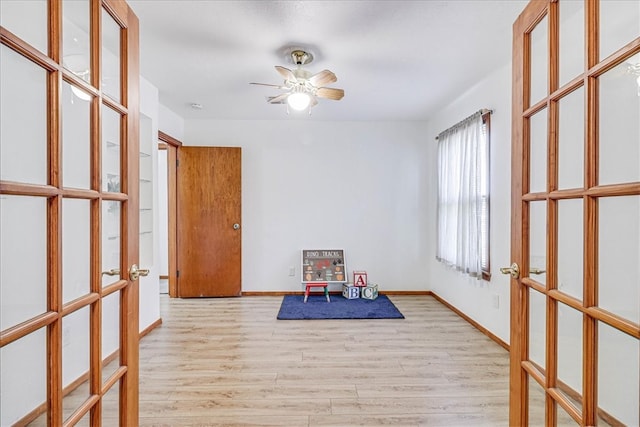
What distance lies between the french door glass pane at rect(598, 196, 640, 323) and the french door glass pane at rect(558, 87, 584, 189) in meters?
0.13

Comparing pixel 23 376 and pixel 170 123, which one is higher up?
pixel 170 123

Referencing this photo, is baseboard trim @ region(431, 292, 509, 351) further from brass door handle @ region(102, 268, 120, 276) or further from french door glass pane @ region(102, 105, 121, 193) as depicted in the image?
french door glass pane @ region(102, 105, 121, 193)

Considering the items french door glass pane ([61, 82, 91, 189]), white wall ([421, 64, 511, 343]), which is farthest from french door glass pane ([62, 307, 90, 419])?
white wall ([421, 64, 511, 343])

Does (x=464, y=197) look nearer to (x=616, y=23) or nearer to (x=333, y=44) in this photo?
(x=333, y=44)

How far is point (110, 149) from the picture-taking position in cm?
117

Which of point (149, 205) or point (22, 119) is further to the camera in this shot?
point (149, 205)

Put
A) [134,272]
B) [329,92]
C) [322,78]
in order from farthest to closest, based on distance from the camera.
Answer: [329,92]
[322,78]
[134,272]

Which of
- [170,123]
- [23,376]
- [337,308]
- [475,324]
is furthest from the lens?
[170,123]

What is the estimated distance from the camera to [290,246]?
461 centimetres

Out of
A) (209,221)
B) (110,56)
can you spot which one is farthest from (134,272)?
(209,221)

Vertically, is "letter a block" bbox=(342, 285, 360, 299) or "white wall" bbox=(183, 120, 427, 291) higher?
"white wall" bbox=(183, 120, 427, 291)

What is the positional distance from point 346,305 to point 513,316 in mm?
2808

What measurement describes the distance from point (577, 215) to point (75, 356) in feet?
5.20

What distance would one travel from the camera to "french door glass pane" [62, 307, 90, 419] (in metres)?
0.92
